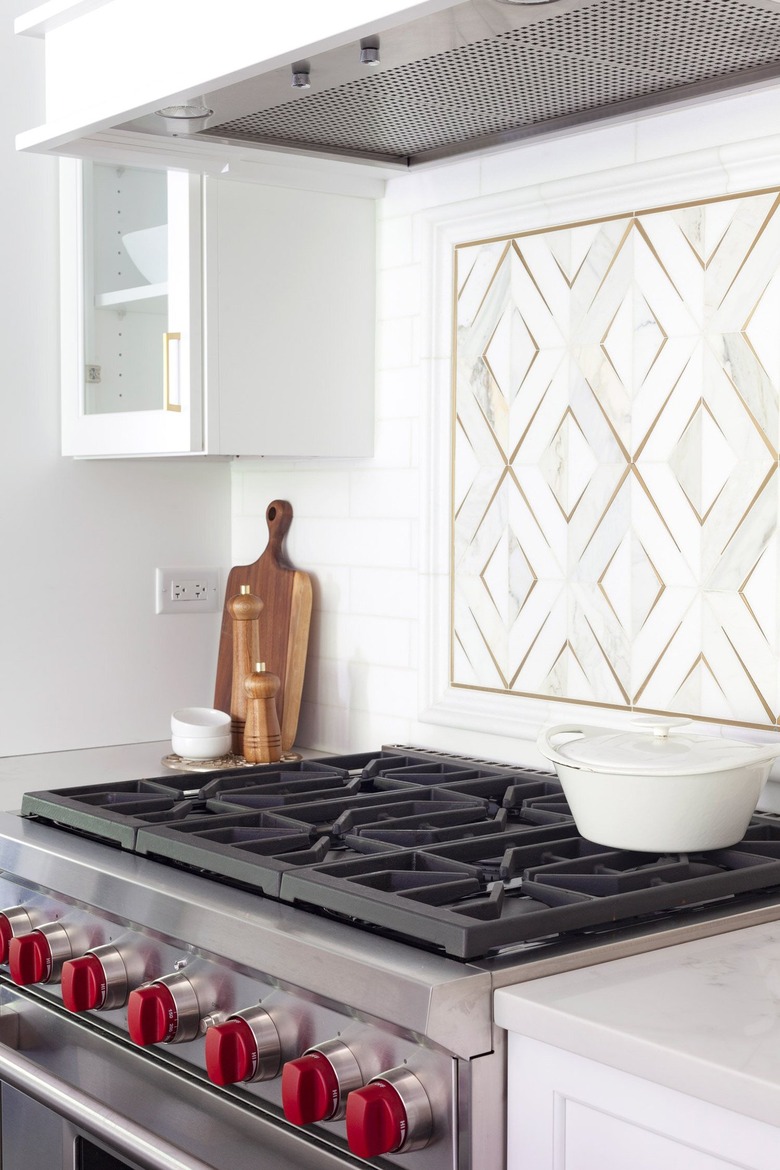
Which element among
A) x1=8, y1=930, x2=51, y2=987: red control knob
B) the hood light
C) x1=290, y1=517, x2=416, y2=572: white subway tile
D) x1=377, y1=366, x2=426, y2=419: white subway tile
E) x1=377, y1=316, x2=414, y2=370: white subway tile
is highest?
the hood light

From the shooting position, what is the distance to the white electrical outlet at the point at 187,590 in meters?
2.43

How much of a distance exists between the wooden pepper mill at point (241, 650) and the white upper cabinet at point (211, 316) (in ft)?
0.89

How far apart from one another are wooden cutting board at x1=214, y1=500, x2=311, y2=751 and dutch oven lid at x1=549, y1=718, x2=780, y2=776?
2.83ft

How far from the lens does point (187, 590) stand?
2459mm

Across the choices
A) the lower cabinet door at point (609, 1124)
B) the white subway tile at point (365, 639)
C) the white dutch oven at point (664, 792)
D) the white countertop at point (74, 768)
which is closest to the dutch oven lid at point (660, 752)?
the white dutch oven at point (664, 792)

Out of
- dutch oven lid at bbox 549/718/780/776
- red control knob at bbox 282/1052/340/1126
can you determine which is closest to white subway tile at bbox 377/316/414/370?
dutch oven lid at bbox 549/718/780/776

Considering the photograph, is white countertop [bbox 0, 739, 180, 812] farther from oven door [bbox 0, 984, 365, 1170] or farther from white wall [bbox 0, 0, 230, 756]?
oven door [bbox 0, 984, 365, 1170]

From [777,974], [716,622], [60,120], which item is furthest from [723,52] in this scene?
[777,974]

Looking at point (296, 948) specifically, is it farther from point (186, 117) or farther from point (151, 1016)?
point (186, 117)

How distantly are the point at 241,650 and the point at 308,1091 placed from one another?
115 cm

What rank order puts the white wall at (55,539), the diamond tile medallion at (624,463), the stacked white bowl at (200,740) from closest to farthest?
the diamond tile medallion at (624,463) → the stacked white bowl at (200,740) → the white wall at (55,539)

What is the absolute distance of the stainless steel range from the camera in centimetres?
111

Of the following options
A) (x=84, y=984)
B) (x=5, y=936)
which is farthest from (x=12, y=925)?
(x=84, y=984)

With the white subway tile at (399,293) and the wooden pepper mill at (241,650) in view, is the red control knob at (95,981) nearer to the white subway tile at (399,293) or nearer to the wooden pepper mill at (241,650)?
the wooden pepper mill at (241,650)
